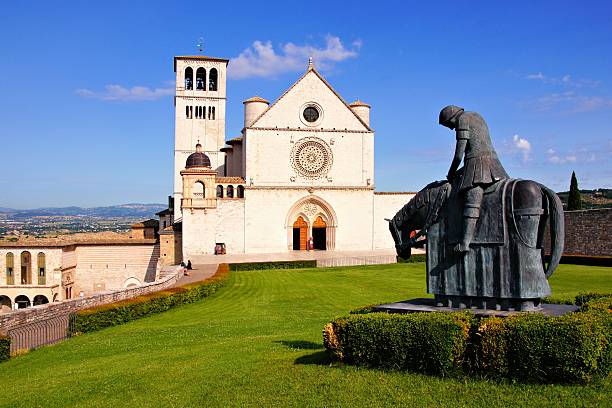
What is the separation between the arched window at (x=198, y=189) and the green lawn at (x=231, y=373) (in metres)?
26.2

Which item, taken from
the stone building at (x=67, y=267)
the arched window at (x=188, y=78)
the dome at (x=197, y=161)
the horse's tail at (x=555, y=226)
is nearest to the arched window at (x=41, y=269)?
the stone building at (x=67, y=267)

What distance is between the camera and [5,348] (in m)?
14.6

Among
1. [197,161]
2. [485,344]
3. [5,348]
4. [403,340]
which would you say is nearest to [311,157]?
[197,161]

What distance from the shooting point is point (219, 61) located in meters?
58.3

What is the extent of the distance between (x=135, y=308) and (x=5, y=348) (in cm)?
593

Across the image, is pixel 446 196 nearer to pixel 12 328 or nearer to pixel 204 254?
pixel 12 328

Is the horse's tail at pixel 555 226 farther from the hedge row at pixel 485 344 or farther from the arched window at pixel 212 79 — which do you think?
the arched window at pixel 212 79

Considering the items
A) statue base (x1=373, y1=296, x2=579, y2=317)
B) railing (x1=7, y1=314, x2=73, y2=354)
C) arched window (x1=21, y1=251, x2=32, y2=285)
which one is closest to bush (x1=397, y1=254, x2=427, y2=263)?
railing (x1=7, y1=314, x2=73, y2=354)

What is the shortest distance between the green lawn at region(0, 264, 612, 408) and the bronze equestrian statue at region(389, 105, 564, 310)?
2.10 metres

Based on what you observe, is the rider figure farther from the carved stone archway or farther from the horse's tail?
the carved stone archway

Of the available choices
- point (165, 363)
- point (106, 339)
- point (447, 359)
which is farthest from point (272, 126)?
point (447, 359)

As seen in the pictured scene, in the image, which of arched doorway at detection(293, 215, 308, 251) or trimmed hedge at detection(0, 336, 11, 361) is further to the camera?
arched doorway at detection(293, 215, 308, 251)

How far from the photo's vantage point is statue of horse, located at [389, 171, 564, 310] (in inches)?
359

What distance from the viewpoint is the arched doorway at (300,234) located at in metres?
49.6
